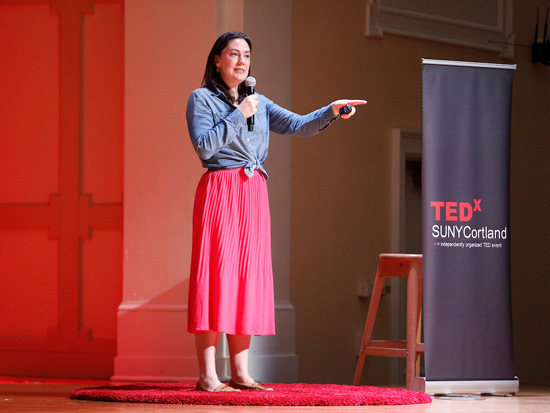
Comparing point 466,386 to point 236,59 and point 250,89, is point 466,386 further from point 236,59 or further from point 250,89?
point 236,59

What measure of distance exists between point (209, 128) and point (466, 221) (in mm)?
1365

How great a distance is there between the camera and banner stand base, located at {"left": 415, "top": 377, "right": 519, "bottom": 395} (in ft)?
13.3

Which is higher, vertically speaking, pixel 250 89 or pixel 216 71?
pixel 216 71

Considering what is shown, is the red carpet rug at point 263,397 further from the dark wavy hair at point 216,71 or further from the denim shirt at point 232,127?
the dark wavy hair at point 216,71

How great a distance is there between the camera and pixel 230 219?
3703mm

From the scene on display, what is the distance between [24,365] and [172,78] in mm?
1947

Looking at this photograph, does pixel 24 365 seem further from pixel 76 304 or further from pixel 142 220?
pixel 142 220

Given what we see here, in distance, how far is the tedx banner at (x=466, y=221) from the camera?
411 centimetres

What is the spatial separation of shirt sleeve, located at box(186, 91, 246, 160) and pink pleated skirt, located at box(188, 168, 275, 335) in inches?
7.9

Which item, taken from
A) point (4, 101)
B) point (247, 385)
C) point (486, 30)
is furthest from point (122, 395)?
point (486, 30)

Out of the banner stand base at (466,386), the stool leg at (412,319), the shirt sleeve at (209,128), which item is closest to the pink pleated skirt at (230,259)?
the shirt sleeve at (209,128)

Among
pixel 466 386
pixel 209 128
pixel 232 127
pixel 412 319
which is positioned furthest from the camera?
pixel 412 319

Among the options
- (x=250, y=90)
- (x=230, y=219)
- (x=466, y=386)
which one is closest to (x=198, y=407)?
(x=230, y=219)

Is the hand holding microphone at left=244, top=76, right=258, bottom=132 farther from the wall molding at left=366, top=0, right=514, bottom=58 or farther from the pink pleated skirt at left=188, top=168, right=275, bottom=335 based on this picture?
the wall molding at left=366, top=0, right=514, bottom=58
